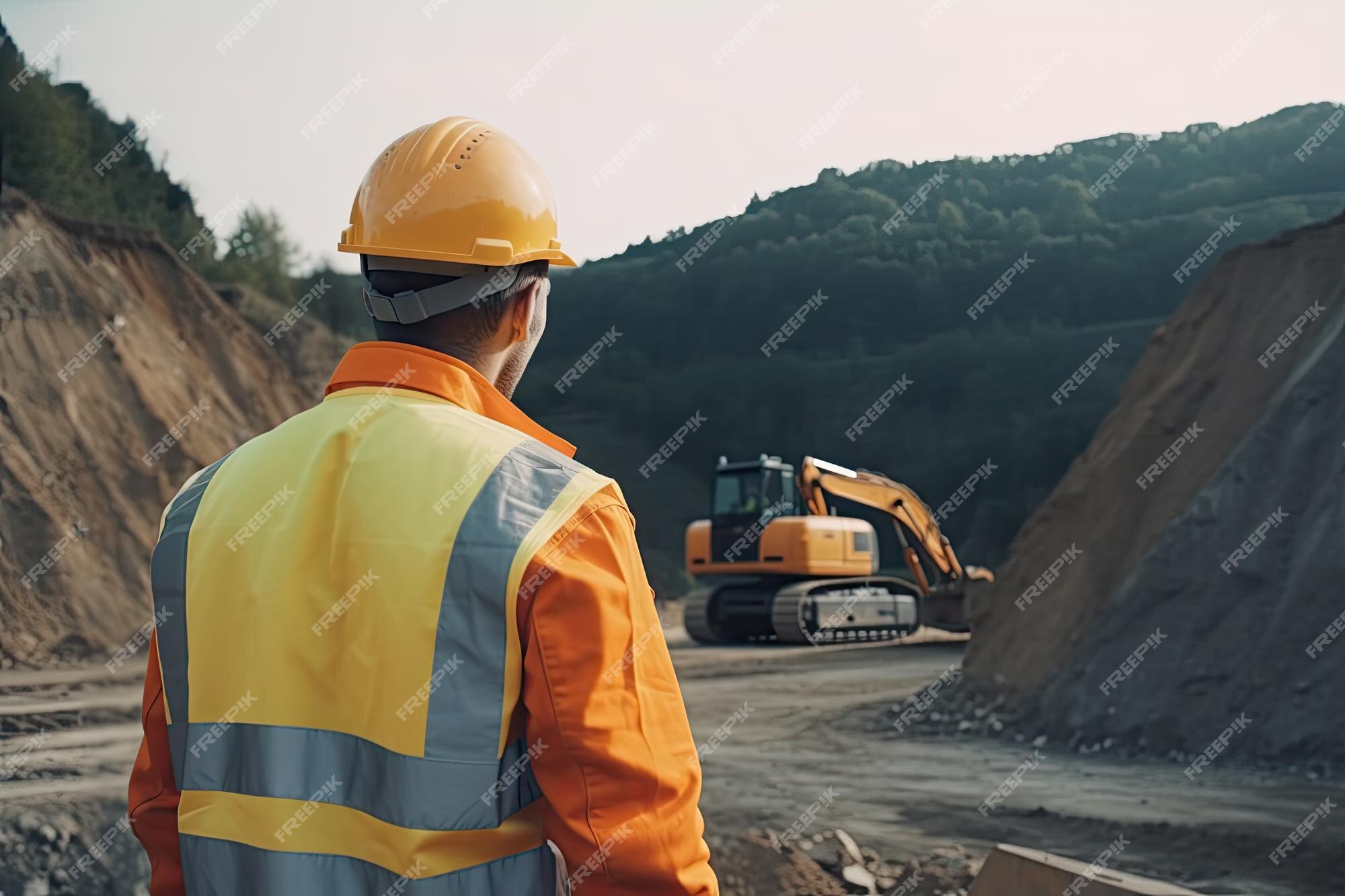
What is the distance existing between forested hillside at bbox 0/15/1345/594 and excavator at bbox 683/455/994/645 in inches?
885

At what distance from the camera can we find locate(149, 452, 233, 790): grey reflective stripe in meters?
1.52

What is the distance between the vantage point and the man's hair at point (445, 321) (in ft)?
5.17

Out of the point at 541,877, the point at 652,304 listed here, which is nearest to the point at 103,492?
the point at 541,877

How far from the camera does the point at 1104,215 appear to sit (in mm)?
52969

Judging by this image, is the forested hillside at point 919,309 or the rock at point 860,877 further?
the forested hillside at point 919,309

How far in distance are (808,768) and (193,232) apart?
2111cm

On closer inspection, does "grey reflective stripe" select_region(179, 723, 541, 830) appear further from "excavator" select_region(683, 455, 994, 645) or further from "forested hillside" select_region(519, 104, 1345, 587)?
"forested hillside" select_region(519, 104, 1345, 587)

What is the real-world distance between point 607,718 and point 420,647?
23cm

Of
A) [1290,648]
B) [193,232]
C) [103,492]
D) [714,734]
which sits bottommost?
[714,734]

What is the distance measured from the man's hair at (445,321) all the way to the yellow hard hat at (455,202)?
0.03m

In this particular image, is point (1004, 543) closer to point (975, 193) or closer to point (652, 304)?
point (975, 193)

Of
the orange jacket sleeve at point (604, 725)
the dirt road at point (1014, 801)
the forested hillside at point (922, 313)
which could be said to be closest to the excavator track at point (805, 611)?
the dirt road at point (1014, 801)

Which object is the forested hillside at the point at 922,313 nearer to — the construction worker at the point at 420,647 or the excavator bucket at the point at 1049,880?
the excavator bucket at the point at 1049,880

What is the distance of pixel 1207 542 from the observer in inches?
379
